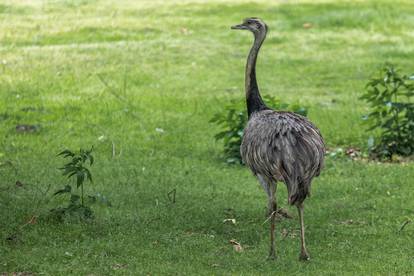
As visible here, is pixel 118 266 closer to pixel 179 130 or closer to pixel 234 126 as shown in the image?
pixel 234 126

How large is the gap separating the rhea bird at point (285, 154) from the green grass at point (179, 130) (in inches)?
22.1

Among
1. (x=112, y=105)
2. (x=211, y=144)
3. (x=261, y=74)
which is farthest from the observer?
(x=261, y=74)

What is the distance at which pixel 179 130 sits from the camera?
13422mm

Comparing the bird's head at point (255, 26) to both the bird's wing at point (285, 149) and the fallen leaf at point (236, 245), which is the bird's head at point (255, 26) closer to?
the bird's wing at point (285, 149)

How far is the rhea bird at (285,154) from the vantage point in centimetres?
768

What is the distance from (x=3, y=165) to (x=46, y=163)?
54cm

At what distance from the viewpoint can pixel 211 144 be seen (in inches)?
501

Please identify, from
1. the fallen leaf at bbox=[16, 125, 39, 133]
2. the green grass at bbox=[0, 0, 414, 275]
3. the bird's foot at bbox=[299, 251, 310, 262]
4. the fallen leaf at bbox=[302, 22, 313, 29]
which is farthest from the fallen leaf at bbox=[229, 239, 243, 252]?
the fallen leaf at bbox=[302, 22, 313, 29]

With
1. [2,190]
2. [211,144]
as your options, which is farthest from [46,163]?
[211,144]

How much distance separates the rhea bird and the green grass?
1.84ft

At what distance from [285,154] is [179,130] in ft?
19.1

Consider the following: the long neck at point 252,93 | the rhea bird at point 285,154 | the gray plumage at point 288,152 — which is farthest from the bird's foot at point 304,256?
the long neck at point 252,93

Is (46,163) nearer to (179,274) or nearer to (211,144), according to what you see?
(211,144)

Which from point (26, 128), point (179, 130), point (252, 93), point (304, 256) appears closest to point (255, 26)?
point (252, 93)
